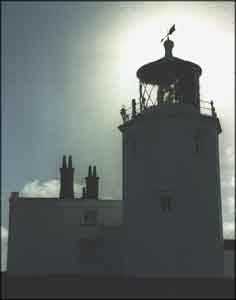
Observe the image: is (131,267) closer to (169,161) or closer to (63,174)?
(169,161)

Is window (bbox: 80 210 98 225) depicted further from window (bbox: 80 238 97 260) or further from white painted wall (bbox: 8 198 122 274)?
window (bbox: 80 238 97 260)

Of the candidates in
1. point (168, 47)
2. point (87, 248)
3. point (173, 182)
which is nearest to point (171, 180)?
point (173, 182)

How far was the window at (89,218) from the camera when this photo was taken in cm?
3494

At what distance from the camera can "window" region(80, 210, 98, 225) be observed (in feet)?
115

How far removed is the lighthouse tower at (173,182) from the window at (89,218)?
334 inches

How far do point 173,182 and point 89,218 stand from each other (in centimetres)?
1117

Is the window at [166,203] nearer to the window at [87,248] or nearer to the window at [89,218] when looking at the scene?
the window at [87,248]

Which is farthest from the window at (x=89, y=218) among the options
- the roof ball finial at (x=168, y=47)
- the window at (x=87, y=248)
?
the roof ball finial at (x=168, y=47)

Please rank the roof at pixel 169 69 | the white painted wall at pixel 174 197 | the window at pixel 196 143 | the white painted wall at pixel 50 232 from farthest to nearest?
1. the white painted wall at pixel 50 232
2. the roof at pixel 169 69
3. the window at pixel 196 143
4. the white painted wall at pixel 174 197

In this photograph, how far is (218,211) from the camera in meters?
25.6

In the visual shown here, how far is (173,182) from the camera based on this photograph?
2519cm

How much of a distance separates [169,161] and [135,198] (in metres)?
2.29

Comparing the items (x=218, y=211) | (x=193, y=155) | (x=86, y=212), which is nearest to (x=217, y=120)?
(x=193, y=155)

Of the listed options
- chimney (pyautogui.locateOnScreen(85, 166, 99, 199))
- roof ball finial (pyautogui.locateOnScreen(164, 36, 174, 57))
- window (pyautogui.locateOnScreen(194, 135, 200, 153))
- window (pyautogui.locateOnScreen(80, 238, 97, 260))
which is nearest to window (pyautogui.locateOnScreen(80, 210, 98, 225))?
window (pyautogui.locateOnScreen(80, 238, 97, 260))
